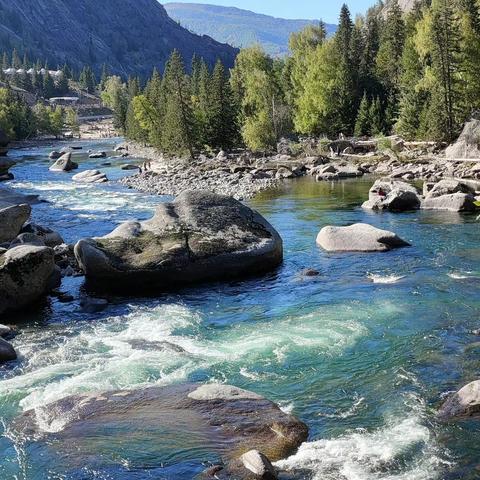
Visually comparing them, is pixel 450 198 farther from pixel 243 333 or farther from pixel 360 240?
pixel 243 333

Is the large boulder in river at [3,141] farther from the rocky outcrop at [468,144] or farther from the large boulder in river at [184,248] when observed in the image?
the large boulder in river at [184,248]

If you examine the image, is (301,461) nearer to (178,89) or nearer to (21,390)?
(21,390)

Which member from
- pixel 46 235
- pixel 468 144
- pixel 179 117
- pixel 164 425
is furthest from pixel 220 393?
pixel 179 117

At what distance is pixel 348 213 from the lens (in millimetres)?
40406

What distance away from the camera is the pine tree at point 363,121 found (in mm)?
83312

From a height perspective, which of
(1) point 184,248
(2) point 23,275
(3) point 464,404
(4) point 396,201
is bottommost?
(2) point 23,275

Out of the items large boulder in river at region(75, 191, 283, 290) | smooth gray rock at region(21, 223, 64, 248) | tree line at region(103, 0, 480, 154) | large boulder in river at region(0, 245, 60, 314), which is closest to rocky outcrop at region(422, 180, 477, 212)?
large boulder in river at region(75, 191, 283, 290)

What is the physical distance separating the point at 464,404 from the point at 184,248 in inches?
562

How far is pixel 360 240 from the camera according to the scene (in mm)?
29688

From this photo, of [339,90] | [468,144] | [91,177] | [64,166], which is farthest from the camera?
[339,90]

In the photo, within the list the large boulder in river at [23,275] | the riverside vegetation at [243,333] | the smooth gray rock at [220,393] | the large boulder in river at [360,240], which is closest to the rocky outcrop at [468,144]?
the riverside vegetation at [243,333]

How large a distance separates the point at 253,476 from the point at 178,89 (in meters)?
67.5

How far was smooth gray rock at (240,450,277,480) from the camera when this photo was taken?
11.7m

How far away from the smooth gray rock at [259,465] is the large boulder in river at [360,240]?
61.1ft
